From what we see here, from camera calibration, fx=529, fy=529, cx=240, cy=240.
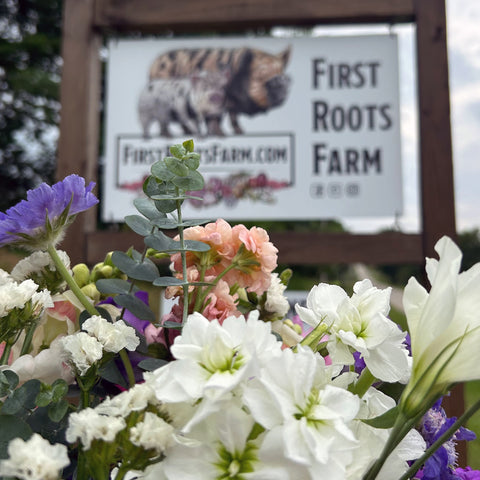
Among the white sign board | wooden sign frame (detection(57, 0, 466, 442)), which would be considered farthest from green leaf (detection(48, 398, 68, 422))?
the white sign board

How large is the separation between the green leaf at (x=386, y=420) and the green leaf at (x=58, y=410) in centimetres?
17

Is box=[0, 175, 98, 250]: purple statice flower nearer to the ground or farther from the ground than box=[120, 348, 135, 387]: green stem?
farther from the ground

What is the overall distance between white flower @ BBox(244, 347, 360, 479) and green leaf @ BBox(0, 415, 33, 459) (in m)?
0.14

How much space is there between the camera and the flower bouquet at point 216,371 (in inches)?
9.4

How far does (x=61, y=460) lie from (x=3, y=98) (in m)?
9.25

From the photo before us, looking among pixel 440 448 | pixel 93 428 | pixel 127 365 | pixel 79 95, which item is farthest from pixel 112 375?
pixel 79 95

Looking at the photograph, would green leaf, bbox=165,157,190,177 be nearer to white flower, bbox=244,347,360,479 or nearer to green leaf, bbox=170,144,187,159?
green leaf, bbox=170,144,187,159

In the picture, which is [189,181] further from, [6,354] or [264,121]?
[264,121]

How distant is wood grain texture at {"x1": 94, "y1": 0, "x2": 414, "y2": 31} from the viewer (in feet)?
6.69

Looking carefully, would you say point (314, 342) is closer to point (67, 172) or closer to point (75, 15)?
point (67, 172)

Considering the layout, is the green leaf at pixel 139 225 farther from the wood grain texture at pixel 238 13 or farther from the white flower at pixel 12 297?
the wood grain texture at pixel 238 13

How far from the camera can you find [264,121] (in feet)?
7.06

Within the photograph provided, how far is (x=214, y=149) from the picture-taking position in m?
2.15

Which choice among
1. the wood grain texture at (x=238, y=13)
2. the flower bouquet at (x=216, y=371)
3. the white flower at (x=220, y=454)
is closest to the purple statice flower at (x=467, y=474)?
the flower bouquet at (x=216, y=371)
